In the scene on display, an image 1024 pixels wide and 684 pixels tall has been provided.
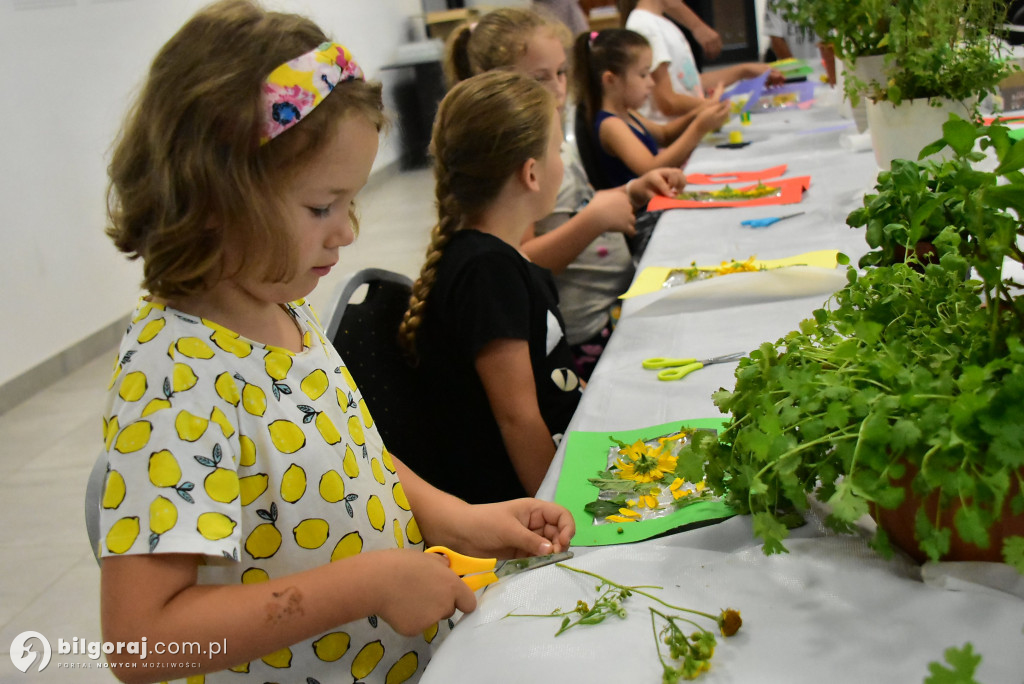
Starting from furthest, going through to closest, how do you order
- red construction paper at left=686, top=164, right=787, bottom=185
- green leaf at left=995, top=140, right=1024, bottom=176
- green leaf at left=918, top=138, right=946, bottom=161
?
red construction paper at left=686, top=164, right=787, bottom=185 < green leaf at left=918, top=138, right=946, bottom=161 < green leaf at left=995, top=140, right=1024, bottom=176

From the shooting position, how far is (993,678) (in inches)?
22.8

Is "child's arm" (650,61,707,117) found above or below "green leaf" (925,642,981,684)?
below

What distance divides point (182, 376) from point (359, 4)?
7270 mm

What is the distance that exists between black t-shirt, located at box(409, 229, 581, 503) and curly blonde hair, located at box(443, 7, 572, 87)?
78 cm

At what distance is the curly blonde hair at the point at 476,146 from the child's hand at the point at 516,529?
0.50m

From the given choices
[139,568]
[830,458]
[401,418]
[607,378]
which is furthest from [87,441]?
[830,458]

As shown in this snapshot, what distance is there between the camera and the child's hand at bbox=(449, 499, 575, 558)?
91cm

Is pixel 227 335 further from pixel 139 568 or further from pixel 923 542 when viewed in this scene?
pixel 923 542

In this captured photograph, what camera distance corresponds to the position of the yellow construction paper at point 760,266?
163cm

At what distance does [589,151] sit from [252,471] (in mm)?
2501

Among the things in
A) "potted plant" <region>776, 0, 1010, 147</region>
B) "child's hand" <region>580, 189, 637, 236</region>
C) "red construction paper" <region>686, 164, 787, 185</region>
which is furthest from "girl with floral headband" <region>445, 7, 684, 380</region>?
"potted plant" <region>776, 0, 1010, 147</region>

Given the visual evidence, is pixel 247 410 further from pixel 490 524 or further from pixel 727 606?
pixel 727 606

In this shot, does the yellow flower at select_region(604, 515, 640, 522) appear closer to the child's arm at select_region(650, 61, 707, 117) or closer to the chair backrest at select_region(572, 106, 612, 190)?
the chair backrest at select_region(572, 106, 612, 190)

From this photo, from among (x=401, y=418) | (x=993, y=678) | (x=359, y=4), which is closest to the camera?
(x=993, y=678)
